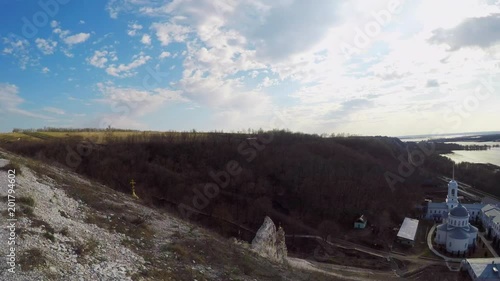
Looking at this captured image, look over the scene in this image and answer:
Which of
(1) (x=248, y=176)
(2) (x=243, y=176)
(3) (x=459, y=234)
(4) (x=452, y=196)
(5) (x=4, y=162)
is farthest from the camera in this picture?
(1) (x=248, y=176)

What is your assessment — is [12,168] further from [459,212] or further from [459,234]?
[459,212]

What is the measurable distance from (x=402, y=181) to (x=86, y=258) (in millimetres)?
91322

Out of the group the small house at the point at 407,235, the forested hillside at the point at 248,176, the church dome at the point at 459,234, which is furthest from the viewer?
the forested hillside at the point at 248,176

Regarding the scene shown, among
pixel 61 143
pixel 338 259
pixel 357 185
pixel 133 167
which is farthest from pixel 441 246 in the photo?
pixel 61 143

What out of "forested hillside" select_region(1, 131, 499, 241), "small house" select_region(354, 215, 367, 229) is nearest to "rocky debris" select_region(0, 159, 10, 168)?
"forested hillside" select_region(1, 131, 499, 241)

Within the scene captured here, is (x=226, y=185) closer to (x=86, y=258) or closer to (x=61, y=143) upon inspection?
(x=61, y=143)

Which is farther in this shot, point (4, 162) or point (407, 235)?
point (407, 235)

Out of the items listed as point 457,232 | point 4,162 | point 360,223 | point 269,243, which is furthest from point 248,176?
point 4,162

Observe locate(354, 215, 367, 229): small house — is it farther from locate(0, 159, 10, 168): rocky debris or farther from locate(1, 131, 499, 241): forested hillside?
locate(0, 159, 10, 168): rocky debris

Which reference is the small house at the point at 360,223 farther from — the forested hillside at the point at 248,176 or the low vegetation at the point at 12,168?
the low vegetation at the point at 12,168

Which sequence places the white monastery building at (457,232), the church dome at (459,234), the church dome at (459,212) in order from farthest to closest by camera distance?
the church dome at (459,212) → the church dome at (459,234) → the white monastery building at (457,232)

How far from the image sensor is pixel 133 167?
76500mm

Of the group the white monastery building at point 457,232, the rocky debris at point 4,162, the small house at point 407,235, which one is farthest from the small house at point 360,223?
the rocky debris at point 4,162

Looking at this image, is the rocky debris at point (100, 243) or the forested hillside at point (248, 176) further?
the forested hillside at point (248, 176)
